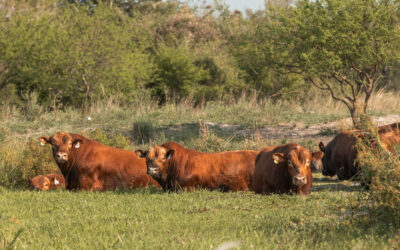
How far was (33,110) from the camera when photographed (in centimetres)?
2698

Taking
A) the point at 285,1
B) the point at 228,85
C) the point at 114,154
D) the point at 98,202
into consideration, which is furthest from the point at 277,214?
the point at 285,1

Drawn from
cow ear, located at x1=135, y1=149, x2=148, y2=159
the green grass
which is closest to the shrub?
cow ear, located at x1=135, y1=149, x2=148, y2=159

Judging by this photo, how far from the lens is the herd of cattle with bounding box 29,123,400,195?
1127 centimetres

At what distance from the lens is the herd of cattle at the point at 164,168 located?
37.0 feet

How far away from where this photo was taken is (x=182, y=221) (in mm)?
8164

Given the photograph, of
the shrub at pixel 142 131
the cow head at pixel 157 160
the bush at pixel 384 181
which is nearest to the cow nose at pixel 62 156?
the cow head at pixel 157 160

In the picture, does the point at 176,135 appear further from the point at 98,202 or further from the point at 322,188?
the point at 98,202

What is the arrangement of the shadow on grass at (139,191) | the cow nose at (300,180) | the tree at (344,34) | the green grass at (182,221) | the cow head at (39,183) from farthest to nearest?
the tree at (344,34) → the cow head at (39,183) → the shadow on grass at (139,191) → the cow nose at (300,180) → the green grass at (182,221)

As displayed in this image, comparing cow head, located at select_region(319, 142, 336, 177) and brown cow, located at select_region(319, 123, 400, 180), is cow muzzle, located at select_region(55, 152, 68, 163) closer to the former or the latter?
brown cow, located at select_region(319, 123, 400, 180)

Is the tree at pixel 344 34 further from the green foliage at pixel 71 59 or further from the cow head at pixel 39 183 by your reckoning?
the green foliage at pixel 71 59

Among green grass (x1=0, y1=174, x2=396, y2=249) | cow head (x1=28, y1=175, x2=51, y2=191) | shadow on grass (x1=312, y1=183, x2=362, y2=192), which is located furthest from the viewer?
cow head (x1=28, y1=175, x2=51, y2=191)

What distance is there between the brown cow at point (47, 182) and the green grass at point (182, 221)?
0.90 metres

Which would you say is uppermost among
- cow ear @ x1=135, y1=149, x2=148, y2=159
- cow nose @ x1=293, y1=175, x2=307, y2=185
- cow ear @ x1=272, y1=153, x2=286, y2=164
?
cow ear @ x1=272, y1=153, x2=286, y2=164

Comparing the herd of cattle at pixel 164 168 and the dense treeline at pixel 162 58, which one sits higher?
the dense treeline at pixel 162 58
